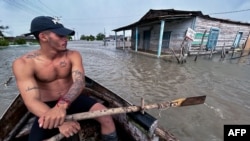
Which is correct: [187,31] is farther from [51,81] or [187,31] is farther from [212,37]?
[51,81]

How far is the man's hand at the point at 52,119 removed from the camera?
5.20 ft

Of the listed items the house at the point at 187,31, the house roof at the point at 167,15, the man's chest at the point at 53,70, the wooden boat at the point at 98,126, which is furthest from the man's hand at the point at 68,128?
the house roof at the point at 167,15

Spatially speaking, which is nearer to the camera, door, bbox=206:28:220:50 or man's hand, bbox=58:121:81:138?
man's hand, bbox=58:121:81:138

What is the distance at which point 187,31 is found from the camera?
34.6ft

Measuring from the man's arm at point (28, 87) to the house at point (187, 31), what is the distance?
9.72 m

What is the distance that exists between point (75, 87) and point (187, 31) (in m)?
9.74

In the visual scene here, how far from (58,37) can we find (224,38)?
17736 millimetres

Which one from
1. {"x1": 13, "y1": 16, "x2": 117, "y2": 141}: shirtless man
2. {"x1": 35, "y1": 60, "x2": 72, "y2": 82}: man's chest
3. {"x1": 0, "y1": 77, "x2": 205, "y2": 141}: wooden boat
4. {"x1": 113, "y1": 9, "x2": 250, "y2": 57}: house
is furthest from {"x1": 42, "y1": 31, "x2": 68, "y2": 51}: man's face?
{"x1": 113, "y1": 9, "x2": 250, "y2": 57}: house

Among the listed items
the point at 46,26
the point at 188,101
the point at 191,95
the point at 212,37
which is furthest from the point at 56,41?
the point at 212,37

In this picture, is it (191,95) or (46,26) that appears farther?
(191,95)

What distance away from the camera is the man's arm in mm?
1801

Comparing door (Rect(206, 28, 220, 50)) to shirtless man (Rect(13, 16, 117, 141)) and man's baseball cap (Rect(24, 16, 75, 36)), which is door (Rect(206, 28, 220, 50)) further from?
man's baseball cap (Rect(24, 16, 75, 36))

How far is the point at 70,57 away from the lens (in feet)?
7.63

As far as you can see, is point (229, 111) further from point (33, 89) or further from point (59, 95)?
point (33, 89)
